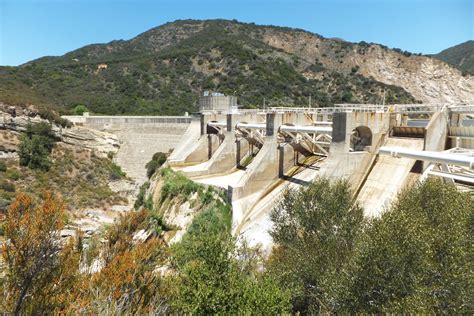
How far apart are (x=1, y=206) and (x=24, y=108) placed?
1786cm

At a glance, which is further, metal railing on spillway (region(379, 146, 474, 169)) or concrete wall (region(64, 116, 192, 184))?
concrete wall (region(64, 116, 192, 184))

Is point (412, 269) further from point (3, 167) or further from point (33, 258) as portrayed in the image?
point (3, 167)

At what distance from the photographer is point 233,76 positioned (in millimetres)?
68750

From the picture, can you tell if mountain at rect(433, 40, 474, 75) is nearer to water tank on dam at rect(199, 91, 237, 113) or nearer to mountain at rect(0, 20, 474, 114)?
mountain at rect(0, 20, 474, 114)

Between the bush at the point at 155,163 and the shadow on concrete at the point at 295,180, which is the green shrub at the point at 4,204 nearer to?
the bush at the point at 155,163

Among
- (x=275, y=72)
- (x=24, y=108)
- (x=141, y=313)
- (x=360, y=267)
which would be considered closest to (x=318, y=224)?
(x=360, y=267)

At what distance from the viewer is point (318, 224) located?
35.4ft

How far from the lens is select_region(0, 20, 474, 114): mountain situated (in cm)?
5766

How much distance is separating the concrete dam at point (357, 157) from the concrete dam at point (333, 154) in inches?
1.7

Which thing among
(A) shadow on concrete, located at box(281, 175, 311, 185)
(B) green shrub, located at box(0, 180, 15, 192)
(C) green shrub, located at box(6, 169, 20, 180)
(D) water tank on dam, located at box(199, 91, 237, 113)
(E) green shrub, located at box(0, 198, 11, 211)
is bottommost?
(E) green shrub, located at box(0, 198, 11, 211)

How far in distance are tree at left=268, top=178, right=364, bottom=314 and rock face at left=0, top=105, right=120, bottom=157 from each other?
1209 inches

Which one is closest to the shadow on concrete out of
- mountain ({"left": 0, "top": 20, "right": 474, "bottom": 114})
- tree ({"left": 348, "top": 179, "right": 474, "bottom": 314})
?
tree ({"left": 348, "top": 179, "right": 474, "bottom": 314})

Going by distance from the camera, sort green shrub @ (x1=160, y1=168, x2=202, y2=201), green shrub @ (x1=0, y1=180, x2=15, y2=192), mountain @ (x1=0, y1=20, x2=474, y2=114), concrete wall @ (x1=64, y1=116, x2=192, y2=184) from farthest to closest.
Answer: mountain @ (x1=0, y1=20, x2=474, y2=114)
concrete wall @ (x1=64, y1=116, x2=192, y2=184)
green shrub @ (x1=0, y1=180, x2=15, y2=192)
green shrub @ (x1=160, y1=168, x2=202, y2=201)

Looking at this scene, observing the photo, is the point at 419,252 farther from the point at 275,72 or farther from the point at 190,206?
the point at 275,72
